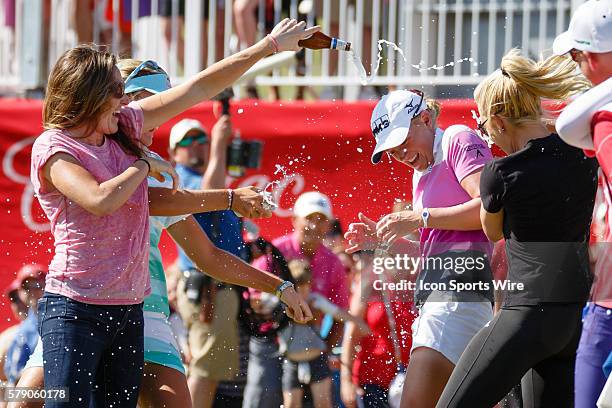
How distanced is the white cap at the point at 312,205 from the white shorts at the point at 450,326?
2.50 meters

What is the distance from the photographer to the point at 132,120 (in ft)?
13.1

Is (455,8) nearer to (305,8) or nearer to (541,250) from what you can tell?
(305,8)

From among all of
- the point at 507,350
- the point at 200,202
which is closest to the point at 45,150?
the point at 200,202

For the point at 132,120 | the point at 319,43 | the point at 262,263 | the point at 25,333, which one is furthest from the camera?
the point at 262,263

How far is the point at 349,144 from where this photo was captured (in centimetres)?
771

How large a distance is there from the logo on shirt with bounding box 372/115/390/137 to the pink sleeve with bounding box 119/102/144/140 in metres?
1.08

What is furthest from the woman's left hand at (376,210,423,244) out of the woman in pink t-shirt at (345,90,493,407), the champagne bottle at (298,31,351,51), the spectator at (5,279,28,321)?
the spectator at (5,279,28,321)

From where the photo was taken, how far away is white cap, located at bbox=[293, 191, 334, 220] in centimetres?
697

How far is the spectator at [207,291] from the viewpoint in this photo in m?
6.53

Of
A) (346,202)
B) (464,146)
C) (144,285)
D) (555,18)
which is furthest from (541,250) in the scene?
(555,18)

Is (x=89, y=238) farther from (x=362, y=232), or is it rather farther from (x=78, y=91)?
(x=362, y=232)

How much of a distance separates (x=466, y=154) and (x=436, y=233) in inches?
13.7

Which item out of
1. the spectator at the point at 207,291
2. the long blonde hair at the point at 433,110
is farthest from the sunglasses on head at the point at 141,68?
the spectator at the point at 207,291

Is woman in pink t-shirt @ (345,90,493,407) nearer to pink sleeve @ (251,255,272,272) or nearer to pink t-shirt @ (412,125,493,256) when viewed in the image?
pink t-shirt @ (412,125,493,256)
